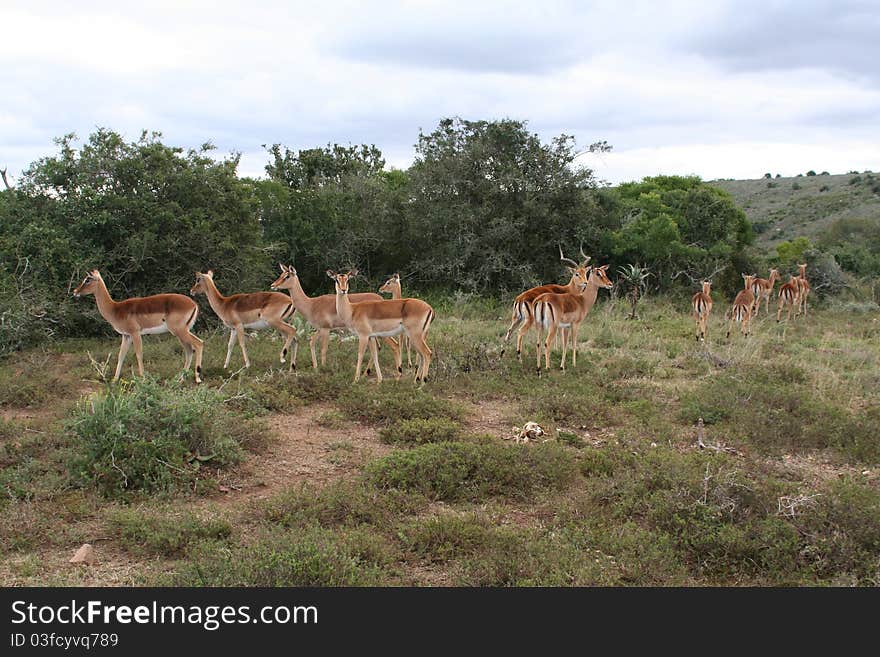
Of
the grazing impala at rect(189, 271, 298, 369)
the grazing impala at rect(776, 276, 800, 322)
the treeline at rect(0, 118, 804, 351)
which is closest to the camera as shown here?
the grazing impala at rect(189, 271, 298, 369)

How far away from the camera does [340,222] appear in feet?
65.6

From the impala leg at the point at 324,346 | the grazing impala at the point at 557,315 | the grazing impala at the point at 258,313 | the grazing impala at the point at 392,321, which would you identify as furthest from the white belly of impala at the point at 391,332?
the grazing impala at the point at 557,315

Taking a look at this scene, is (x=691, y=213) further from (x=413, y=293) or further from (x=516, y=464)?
(x=516, y=464)

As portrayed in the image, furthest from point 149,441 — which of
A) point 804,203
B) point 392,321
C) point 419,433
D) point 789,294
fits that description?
point 804,203

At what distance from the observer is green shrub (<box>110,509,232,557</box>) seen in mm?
5660

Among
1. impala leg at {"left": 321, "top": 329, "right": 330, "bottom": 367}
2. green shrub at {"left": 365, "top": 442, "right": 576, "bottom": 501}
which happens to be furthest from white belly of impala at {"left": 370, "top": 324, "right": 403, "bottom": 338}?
green shrub at {"left": 365, "top": 442, "right": 576, "bottom": 501}

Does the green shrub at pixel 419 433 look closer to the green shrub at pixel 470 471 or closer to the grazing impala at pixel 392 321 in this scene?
the green shrub at pixel 470 471

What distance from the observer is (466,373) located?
11297 millimetres

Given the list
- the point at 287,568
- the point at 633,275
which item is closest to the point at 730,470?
the point at 287,568

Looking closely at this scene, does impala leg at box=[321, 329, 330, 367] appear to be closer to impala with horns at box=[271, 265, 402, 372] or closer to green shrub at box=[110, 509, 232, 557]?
impala with horns at box=[271, 265, 402, 372]

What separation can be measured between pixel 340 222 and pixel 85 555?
1506cm

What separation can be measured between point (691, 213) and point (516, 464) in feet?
53.5

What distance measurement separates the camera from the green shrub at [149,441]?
22.4 feet

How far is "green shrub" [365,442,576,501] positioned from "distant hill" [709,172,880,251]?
2923 centimetres
